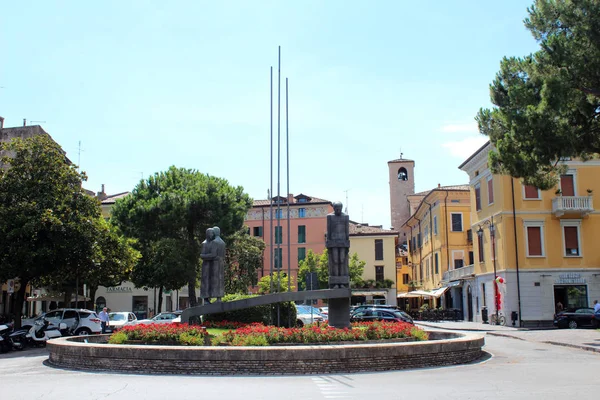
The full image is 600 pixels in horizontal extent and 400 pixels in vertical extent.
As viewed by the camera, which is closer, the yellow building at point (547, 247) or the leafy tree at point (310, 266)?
the yellow building at point (547, 247)

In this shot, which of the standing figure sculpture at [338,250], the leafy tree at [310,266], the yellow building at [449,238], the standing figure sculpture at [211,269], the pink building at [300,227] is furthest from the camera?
the pink building at [300,227]

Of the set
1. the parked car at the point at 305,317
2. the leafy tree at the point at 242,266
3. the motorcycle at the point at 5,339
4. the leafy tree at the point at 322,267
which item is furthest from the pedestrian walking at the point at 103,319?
the leafy tree at the point at 322,267

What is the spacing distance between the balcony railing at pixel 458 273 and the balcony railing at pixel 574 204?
29.8 feet

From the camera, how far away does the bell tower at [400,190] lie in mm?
85312

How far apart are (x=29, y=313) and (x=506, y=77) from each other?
132 feet

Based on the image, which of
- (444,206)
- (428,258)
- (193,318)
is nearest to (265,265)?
(428,258)

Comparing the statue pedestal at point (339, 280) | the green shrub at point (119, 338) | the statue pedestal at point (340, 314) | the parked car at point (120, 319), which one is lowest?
the parked car at point (120, 319)

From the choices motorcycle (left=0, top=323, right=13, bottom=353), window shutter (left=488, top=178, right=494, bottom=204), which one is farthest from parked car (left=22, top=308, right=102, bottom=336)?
window shutter (left=488, top=178, right=494, bottom=204)

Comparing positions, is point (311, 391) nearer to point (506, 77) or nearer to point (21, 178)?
point (506, 77)

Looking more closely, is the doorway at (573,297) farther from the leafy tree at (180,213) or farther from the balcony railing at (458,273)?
the leafy tree at (180,213)

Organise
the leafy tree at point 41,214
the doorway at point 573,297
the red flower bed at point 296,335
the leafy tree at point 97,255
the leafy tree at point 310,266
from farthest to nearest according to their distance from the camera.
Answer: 1. the leafy tree at point 310,266
2. the doorway at point 573,297
3. the leafy tree at point 97,255
4. the leafy tree at point 41,214
5. the red flower bed at point 296,335

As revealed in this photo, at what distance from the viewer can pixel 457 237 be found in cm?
5288

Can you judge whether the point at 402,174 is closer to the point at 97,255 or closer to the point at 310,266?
the point at 310,266

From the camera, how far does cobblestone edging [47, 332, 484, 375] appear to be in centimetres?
1312
